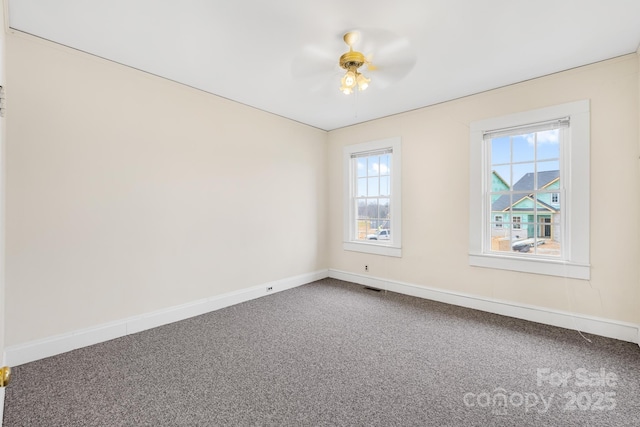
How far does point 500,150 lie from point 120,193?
416cm

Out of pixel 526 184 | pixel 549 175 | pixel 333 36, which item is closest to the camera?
pixel 333 36

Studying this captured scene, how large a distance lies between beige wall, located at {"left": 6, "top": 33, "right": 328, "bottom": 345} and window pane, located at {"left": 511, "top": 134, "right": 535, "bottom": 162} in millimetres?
3067

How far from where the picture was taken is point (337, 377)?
2193 mm

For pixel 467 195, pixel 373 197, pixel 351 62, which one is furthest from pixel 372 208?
pixel 351 62

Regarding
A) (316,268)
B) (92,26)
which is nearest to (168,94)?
(92,26)

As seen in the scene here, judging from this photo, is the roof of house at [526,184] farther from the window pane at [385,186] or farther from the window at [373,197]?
the window pane at [385,186]

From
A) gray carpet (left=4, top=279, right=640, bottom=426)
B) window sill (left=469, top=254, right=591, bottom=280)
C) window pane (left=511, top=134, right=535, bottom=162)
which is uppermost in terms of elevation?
window pane (left=511, top=134, right=535, bottom=162)

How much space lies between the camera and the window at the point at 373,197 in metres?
4.35

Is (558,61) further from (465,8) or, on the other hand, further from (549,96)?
(465,8)

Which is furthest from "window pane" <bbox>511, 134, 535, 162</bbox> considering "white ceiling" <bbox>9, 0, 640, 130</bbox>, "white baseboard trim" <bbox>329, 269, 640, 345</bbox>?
"white baseboard trim" <bbox>329, 269, 640, 345</bbox>

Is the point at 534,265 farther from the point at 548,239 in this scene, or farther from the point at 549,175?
the point at 549,175

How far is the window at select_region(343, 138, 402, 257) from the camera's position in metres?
4.35

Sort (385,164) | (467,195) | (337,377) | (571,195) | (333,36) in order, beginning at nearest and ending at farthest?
1. (337,377)
2. (333,36)
3. (571,195)
4. (467,195)
5. (385,164)

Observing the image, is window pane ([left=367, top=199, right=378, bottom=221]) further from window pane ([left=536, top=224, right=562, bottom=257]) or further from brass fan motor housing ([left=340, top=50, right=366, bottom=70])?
brass fan motor housing ([left=340, top=50, right=366, bottom=70])
